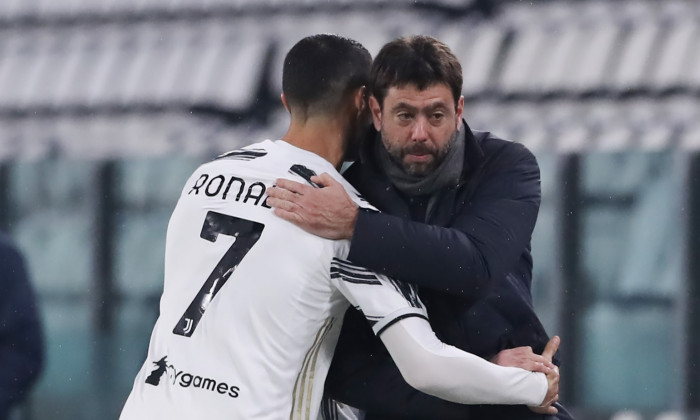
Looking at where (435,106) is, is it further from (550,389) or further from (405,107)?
(550,389)

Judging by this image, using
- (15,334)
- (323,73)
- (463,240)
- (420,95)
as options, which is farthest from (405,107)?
(15,334)

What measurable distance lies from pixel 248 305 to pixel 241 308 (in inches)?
0.6

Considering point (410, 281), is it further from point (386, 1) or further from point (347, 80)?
point (386, 1)

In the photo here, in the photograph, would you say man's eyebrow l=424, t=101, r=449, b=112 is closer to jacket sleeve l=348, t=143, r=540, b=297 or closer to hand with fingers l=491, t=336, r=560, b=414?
jacket sleeve l=348, t=143, r=540, b=297

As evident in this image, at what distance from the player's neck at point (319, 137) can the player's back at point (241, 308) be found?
30mm

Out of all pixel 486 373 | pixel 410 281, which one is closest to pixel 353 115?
pixel 410 281

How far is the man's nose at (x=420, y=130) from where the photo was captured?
239 cm

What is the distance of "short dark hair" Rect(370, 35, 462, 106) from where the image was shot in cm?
240

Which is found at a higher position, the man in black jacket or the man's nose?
the man's nose

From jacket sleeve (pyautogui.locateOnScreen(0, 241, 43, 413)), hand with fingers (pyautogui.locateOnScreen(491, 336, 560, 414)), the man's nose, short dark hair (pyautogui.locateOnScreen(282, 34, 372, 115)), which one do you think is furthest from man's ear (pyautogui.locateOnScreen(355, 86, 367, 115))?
jacket sleeve (pyautogui.locateOnScreen(0, 241, 43, 413))

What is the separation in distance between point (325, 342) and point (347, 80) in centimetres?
52

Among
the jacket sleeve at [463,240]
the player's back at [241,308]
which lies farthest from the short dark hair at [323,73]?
the jacket sleeve at [463,240]

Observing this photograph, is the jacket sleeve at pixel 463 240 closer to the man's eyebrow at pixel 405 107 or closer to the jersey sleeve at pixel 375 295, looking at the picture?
the jersey sleeve at pixel 375 295

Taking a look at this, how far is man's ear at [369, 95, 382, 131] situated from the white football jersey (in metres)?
0.16
